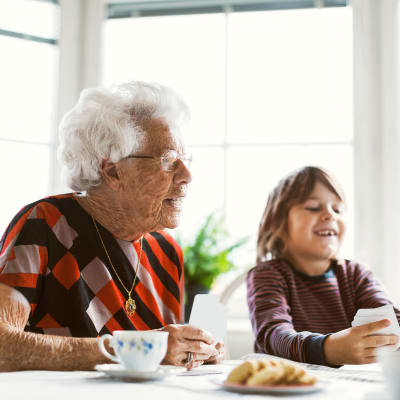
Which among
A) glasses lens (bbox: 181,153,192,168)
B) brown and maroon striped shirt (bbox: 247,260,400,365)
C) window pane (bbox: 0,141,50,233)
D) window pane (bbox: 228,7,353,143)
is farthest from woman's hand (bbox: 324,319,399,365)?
window pane (bbox: 0,141,50,233)

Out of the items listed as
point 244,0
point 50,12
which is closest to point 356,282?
point 244,0

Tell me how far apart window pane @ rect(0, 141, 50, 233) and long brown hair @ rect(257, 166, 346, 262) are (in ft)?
4.12

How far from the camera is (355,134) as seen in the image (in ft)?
8.54

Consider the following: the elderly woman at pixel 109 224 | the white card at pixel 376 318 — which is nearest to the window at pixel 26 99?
the elderly woman at pixel 109 224

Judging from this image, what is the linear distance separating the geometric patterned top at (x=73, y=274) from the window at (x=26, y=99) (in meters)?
1.21

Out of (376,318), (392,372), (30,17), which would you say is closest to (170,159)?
(376,318)

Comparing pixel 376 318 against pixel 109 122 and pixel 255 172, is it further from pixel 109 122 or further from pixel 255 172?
pixel 255 172

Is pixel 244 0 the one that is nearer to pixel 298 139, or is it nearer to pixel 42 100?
pixel 298 139

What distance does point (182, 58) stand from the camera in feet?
9.46

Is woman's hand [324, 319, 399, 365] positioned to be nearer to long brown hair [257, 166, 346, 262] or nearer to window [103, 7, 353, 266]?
long brown hair [257, 166, 346, 262]

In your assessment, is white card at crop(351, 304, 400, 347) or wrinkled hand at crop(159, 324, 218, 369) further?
white card at crop(351, 304, 400, 347)

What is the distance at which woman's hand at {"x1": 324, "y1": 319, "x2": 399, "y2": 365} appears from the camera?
1.32 meters

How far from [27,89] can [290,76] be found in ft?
4.17

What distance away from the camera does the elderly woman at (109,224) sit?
1.42 meters
